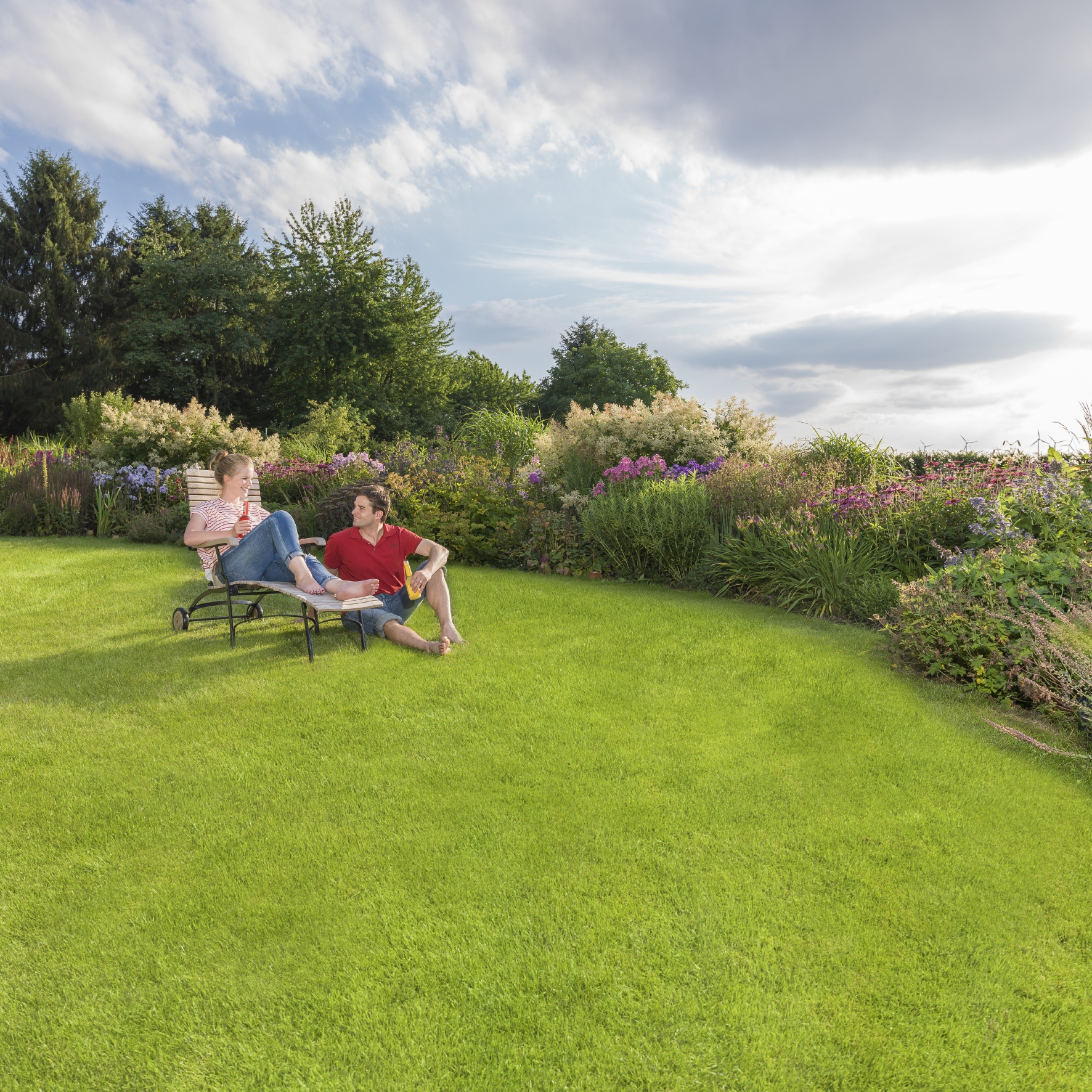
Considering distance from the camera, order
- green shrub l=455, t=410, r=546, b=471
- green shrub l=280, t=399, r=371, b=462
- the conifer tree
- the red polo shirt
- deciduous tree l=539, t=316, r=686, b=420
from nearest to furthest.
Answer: the red polo shirt < green shrub l=455, t=410, r=546, b=471 < green shrub l=280, t=399, r=371, b=462 < the conifer tree < deciduous tree l=539, t=316, r=686, b=420

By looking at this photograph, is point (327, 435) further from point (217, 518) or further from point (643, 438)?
point (217, 518)

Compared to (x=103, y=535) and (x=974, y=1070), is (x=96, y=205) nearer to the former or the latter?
(x=103, y=535)

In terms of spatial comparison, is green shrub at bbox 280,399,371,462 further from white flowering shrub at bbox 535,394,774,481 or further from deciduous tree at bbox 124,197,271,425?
deciduous tree at bbox 124,197,271,425

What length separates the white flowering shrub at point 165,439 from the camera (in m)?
11.1

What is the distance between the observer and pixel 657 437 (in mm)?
10281

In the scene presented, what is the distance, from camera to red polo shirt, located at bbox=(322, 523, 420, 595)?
16.8 ft

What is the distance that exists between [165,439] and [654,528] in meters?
7.85

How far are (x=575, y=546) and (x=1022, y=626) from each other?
4377 millimetres

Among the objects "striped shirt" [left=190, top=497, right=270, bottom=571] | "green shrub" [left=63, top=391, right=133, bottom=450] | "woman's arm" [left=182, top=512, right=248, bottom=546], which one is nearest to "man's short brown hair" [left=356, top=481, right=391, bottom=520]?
"striped shirt" [left=190, top=497, right=270, bottom=571]

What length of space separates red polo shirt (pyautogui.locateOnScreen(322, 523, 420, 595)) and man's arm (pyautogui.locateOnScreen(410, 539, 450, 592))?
0.08m

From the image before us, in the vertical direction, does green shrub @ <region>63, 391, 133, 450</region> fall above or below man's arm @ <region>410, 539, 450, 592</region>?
above

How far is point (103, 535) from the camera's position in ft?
31.8

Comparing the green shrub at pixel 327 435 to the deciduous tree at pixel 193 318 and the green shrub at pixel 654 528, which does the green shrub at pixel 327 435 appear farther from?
the deciduous tree at pixel 193 318

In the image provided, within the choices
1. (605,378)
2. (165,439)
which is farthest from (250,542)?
(605,378)
